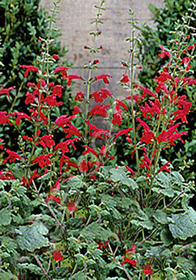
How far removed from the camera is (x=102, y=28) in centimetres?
444

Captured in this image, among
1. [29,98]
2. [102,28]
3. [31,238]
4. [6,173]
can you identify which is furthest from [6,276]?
[102,28]

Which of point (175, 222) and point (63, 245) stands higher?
point (175, 222)

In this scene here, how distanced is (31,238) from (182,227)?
679 mm

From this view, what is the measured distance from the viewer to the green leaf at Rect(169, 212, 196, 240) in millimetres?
1900

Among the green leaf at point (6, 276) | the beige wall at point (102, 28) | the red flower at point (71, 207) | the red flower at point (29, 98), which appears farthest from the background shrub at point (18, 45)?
the green leaf at point (6, 276)

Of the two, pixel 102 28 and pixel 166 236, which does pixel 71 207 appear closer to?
pixel 166 236

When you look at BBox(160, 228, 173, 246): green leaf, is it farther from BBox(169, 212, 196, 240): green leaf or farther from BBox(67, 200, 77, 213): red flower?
BBox(67, 200, 77, 213): red flower

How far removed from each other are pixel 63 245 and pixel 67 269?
12 centimetres

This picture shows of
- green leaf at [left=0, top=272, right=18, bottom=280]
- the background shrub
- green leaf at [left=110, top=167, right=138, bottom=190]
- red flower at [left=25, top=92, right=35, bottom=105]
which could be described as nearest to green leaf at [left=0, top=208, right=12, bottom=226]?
green leaf at [left=0, top=272, right=18, bottom=280]

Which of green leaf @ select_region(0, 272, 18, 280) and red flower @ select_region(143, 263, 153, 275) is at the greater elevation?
green leaf @ select_region(0, 272, 18, 280)

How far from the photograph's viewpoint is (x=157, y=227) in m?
2.05

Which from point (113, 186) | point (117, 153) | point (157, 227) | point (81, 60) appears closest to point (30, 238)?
point (113, 186)

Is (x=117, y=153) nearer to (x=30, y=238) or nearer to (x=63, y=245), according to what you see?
(x=63, y=245)

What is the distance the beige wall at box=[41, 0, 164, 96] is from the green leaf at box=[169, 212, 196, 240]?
2.58 m
